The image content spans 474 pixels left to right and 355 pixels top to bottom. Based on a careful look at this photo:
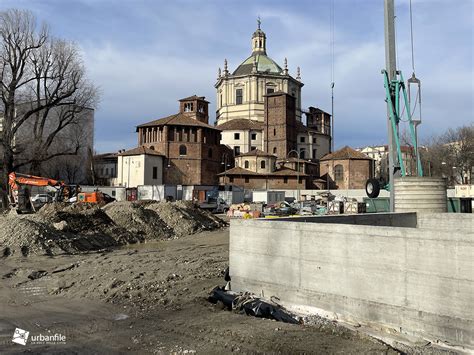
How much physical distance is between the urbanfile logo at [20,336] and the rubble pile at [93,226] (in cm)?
981

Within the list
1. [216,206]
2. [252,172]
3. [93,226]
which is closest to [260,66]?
[252,172]

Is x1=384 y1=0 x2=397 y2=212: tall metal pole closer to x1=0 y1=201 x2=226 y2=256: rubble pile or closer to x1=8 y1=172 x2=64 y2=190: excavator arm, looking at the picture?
x1=0 y1=201 x2=226 y2=256: rubble pile

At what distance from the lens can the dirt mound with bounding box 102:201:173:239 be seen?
23578mm

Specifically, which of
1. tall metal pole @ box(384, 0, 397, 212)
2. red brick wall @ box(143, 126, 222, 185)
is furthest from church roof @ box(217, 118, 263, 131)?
tall metal pole @ box(384, 0, 397, 212)

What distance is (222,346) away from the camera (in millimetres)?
6352

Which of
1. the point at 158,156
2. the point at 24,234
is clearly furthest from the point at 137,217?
the point at 158,156

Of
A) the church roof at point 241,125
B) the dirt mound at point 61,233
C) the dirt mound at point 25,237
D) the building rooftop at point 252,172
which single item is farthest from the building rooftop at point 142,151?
the dirt mound at point 25,237

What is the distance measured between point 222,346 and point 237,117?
3100 inches

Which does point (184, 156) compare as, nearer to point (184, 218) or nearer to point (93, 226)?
point (184, 218)

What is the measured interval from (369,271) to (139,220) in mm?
18784

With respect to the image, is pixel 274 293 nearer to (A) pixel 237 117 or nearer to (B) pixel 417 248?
(B) pixel 417 248

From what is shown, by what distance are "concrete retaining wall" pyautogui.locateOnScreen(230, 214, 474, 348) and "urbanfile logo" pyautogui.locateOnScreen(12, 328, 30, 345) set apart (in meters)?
4.13

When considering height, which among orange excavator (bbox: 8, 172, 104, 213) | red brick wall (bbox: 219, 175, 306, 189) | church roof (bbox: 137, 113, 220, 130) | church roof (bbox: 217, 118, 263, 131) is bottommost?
orange excavator (bbox: 8, 172, 104, 213)

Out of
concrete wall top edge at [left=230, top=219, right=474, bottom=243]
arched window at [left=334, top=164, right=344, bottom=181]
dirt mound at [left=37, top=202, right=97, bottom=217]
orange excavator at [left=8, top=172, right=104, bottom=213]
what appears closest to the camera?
concrete wall top edge at [left=230, top=219, right=474, bottom=243]
